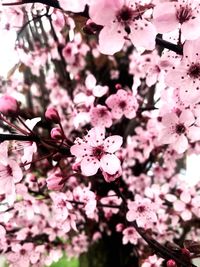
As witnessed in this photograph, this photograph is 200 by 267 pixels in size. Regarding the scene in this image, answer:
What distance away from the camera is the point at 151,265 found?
4.15ft

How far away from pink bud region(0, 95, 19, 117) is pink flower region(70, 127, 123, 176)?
0.54 ft

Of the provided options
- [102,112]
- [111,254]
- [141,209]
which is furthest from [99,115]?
[111,254]

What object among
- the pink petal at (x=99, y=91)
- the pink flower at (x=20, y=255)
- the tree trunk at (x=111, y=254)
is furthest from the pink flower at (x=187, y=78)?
the tree trunk at (x=111, y=254)

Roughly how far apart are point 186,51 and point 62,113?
7.17 feet

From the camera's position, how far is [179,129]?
43.0 inches

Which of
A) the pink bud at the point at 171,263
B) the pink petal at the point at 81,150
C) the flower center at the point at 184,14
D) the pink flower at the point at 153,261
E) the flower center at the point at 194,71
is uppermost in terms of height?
the flower center at the point at 184,14

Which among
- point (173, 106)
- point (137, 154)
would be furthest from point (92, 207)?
point (137, 154)

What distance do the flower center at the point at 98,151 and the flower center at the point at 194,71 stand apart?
293 mm

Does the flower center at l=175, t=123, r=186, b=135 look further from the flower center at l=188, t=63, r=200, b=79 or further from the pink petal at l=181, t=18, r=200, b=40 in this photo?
the pink petal at l=181, t=18, r=200, b=40

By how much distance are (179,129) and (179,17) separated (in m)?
0.39

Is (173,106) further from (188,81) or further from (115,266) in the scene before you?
(115,266)

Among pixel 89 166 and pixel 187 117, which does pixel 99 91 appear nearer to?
pixel 187 117

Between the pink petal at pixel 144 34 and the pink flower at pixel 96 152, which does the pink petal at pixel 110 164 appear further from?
the pink petal at pixel 144 34

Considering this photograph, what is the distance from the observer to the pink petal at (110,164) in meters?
0.87
